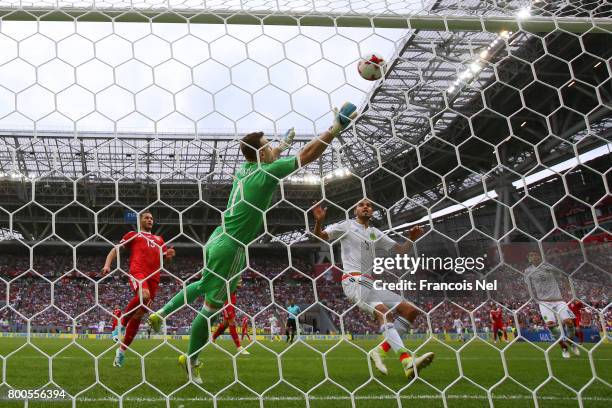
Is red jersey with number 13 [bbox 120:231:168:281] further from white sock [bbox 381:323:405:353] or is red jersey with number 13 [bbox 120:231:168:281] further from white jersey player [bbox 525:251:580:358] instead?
white jersey player [bbox 525:251:580:358]

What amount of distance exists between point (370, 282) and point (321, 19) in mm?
2036

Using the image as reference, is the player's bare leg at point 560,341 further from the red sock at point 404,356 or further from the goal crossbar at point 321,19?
the goal crossbar at point 321,19

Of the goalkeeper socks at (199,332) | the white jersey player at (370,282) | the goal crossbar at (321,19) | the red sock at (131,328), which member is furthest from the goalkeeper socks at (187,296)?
the goal crossbar at (321,19)

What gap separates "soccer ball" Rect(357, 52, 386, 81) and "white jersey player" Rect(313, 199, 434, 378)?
2.75 ft

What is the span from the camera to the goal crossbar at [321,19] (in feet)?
8.53

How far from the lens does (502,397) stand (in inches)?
107

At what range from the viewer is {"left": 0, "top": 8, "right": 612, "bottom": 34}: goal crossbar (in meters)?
2.60

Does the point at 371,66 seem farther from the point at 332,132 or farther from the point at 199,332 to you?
the point at 199,332

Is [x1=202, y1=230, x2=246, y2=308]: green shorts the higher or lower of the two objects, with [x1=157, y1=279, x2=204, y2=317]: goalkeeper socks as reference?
higher

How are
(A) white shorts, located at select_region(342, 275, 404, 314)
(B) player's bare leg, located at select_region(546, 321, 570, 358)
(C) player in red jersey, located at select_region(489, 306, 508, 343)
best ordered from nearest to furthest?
(A) white shorts, located at select_region(342, 275, 404, 314) < (B) player's bare leg, located at select_region(546, 321, 570, 358) < (C) player in red jersey, located at select_region(489, 306, 508, 343)

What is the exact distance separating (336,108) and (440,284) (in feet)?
63.3

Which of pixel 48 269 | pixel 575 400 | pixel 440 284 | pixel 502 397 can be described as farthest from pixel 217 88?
pixel 48 269

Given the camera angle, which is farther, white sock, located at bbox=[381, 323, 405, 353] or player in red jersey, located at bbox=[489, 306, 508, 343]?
player in red jersey, located at bbox=[489, 306, 508, 343]

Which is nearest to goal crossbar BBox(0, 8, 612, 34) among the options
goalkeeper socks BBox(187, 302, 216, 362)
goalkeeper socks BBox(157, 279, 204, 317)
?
goalkeeper socks BBox(157, 279, 204, 317)
